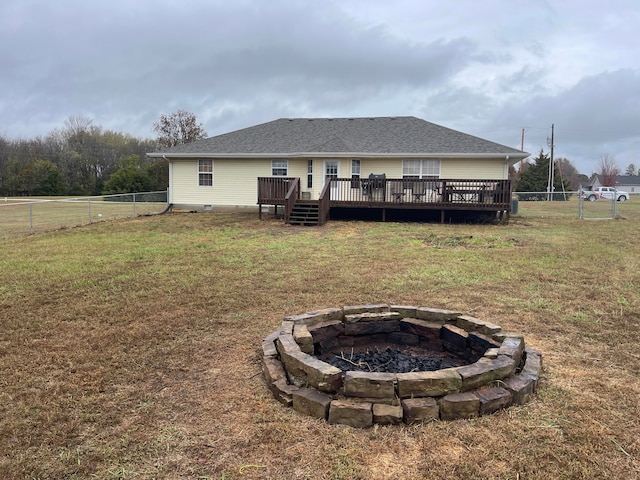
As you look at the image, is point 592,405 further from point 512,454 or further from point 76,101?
point 76,101

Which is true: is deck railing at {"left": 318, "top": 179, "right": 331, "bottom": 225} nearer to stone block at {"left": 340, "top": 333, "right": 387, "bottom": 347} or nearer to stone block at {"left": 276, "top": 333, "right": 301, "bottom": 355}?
stone block at {"left": 340, "top": 333, "right": 387, "bottom": 347}

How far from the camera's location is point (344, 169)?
16.3 meters

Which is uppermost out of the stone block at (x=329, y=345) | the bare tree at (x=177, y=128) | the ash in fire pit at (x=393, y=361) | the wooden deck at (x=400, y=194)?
the bare tree at (x=177, y=128)

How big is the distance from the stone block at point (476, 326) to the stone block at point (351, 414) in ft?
5.04

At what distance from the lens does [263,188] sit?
577 inches

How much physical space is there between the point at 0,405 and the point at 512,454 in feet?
10.8

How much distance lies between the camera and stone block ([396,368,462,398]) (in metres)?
2.60

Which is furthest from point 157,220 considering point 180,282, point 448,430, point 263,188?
point 448,430

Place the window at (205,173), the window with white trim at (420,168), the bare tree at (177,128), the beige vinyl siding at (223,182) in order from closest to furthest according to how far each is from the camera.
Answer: the window with white trim at (420,168)
the beige vinyl siding at (223,182)
the window at (205,173)
the bare tree at (177,128)

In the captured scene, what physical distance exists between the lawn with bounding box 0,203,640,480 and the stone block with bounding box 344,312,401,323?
903mm

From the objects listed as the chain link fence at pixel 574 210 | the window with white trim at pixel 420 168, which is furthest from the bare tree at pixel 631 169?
the window with white trim at pixel 420 168

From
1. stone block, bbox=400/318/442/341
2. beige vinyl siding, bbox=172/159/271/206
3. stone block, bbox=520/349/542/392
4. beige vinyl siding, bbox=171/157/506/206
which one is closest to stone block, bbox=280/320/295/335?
stone block, bbox=400/318/442/341

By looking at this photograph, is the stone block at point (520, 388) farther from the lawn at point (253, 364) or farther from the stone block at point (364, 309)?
the stone block at point (364, 309)

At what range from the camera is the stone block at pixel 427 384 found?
260cm
